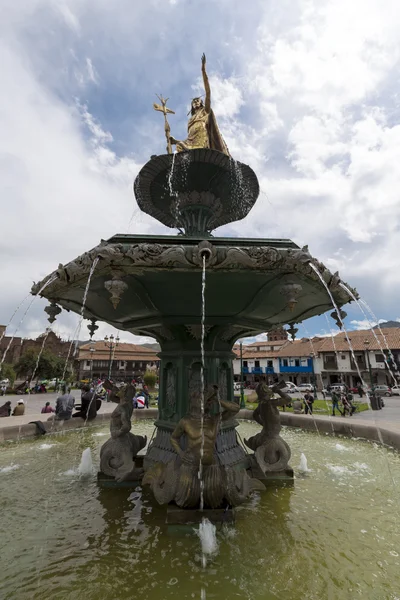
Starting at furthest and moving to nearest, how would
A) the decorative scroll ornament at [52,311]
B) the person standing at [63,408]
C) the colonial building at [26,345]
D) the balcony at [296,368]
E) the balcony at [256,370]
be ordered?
the colonial building at [26,345]
the balcony at [256,370]
the balcony at [296,368]
the person standing at [63,408]
the decorative scroll ornament at [52,311]

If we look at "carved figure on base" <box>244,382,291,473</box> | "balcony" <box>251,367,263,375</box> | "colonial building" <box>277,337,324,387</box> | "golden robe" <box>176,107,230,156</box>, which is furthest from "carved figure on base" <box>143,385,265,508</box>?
"balcony" <box>251,367,263,375</box>

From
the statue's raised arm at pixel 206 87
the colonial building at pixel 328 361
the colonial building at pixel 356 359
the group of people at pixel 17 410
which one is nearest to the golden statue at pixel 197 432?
the statue's raised arm at pixel 206 87

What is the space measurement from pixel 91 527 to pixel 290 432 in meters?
7.50

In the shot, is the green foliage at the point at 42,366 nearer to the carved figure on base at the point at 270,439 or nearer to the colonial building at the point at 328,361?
the colonial building at the point at 328,361

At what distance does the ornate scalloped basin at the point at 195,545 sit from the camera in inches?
101

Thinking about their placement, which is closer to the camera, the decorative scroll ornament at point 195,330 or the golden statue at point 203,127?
the decorative scroll ornament at point 195,330

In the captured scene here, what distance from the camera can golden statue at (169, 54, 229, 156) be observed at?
6203 mm

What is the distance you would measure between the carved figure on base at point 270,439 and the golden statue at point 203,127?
4744mm

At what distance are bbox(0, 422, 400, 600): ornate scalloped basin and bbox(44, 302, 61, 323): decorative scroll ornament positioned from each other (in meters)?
2.56

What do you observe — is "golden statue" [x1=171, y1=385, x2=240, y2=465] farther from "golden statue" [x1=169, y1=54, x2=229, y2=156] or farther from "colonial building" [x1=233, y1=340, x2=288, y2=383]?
"colonial building" [x1=233, y1=340, x2=288, y2=383]

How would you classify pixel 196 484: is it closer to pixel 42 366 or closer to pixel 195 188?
pixel 195 188

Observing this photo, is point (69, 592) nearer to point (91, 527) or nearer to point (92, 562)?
point (92, 562)

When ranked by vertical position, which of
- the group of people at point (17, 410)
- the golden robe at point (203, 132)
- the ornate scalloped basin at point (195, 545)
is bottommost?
the ornate scalloped basin at point (195, 545)

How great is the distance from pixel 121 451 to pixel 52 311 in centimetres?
249
